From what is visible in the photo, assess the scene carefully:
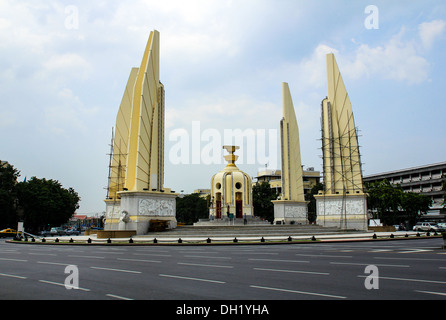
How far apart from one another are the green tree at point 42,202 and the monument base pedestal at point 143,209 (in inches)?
1004

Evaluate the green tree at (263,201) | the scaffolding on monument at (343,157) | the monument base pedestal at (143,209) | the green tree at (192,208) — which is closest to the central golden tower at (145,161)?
the monument base pedestal at (143,209)

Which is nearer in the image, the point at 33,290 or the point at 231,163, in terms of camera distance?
the point at 33,290

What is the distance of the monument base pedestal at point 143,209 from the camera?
32031 millimetres

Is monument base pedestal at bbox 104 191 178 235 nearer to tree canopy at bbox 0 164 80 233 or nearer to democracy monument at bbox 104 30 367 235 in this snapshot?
democracy monument at bbox 104 30 367 235

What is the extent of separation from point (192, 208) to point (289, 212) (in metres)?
45.1

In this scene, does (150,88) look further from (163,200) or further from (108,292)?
(108,292)

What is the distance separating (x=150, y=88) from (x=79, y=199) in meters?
37.3

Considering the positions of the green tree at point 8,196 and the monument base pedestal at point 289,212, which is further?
the green tree at point 8,196

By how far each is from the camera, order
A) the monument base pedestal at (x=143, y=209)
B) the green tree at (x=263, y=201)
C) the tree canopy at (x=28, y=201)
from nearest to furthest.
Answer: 1. the monument base pedestal at (x=143, y=209)
2. the tree canopy at (x=28, y=201)
3. the green tree at (x=263, y=201)

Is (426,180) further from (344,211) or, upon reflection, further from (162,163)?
(162,163)

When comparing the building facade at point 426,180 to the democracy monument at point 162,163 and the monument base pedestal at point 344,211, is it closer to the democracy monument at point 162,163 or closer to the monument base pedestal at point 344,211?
the democracy monument at point 162,163

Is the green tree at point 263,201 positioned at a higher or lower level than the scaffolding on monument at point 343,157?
lower
